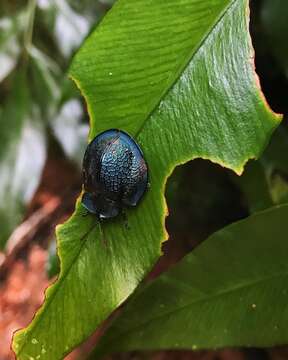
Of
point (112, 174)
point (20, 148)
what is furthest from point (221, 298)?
point (20, 148)

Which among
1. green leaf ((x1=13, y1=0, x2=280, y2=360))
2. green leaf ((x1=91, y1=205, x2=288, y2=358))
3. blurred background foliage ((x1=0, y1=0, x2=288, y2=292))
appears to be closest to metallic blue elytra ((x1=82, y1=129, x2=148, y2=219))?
green leaf ((x1=13, y1=0, x2=280, y2=360))

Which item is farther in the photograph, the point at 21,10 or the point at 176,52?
the point at 21,10

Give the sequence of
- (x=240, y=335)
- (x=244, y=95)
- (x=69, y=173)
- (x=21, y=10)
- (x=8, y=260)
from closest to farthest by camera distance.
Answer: (x=244, y=95) → (x=240, y=335) → (x=21, y=10) → (x=8, y=260) → (x=69, y=173)

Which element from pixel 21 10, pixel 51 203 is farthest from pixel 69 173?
pixel 21 10

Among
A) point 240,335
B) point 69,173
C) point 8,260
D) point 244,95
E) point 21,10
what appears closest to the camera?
point 244,95

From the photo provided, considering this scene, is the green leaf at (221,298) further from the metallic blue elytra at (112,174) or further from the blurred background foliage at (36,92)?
the blurred background foliage at (36,92)

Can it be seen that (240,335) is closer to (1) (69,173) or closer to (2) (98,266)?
(2) (98,266)

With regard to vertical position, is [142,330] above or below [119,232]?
below
